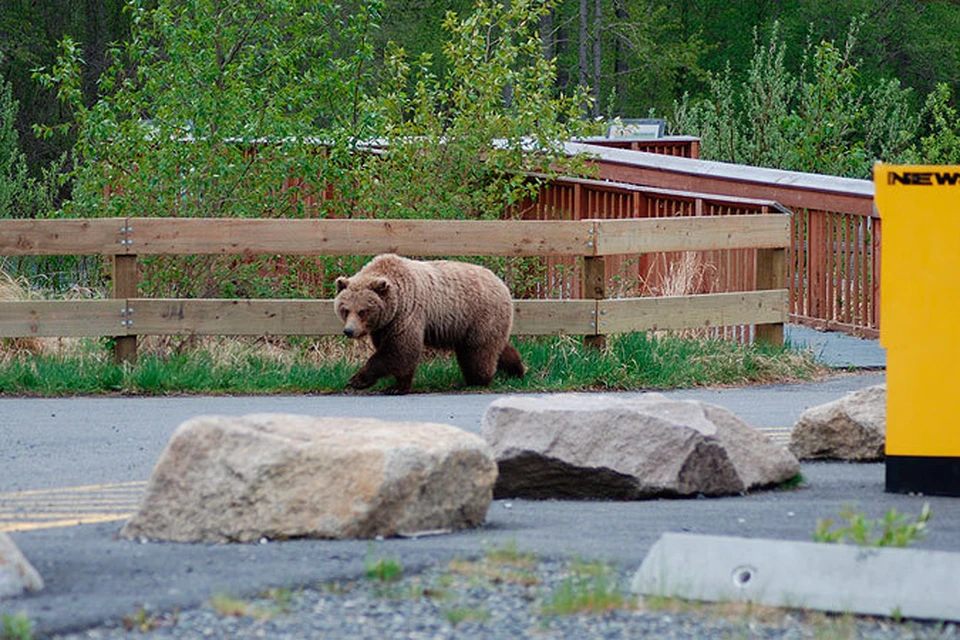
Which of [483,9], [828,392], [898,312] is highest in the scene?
[483,9]

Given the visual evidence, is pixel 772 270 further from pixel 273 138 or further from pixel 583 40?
pixel 583 40

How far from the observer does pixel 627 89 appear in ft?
148

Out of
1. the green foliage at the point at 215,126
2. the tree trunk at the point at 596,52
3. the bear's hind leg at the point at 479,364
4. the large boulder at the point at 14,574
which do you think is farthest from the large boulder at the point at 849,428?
the tree trunk at the point at 596,52

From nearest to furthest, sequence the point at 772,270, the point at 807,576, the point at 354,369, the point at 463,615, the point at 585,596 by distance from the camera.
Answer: the point at 463,615 → the point at 585,596 → the point at 807,576 → the point at 354,369 → the point at 772,270

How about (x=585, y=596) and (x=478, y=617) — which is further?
(x=585, y=596)

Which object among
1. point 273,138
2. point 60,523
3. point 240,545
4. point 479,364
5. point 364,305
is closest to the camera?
point 240,545

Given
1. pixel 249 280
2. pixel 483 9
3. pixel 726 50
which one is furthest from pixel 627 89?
pixel 249 280

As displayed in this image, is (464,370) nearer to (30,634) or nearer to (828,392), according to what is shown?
(828,392)

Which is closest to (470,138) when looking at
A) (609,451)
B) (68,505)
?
(609,451)

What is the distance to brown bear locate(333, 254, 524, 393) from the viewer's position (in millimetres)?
11859

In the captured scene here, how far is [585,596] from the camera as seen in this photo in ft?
16.7

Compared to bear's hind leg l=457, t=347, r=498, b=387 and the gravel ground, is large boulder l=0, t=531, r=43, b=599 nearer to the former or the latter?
the gravel ground

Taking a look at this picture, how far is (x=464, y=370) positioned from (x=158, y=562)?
689 centimetres

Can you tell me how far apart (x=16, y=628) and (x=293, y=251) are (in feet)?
27.2
